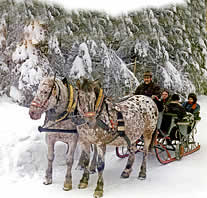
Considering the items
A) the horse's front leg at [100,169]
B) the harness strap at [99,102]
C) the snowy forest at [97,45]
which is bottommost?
the horse's front leg at [100,169]

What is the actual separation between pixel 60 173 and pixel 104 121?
1729 mm

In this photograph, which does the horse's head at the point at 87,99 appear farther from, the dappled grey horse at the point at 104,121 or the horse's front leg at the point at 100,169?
the horse's front leg at the point at 100,169

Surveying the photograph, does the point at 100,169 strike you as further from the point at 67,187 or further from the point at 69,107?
the point at 69,107

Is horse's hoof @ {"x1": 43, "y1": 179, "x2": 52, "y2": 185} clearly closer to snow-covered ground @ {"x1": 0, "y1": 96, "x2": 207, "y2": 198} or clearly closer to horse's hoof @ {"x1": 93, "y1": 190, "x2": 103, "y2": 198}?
snow-covered ground @ {"x1": 0, "y1": 96, "x2": 207, "y2": 198}

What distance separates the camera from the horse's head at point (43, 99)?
400 cm

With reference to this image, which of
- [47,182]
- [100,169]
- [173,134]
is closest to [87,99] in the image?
[100,169]

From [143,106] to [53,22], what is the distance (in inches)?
175

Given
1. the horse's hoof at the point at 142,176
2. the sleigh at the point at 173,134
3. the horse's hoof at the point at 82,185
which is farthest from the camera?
the sleigh at the point at 173,134

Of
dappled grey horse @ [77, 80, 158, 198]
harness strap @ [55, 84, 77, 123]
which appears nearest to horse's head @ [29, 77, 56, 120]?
harness strap @ [55, 84, 77, 123]

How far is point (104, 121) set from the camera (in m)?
4.18

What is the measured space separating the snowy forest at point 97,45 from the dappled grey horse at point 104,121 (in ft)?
12.5

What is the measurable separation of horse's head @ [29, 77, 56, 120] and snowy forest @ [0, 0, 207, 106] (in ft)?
11.9

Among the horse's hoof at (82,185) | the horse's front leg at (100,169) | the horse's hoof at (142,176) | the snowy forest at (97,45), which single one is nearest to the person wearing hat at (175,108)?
the horse's hoof at (142,176)

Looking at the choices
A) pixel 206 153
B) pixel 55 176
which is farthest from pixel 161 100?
pixel 55 176
